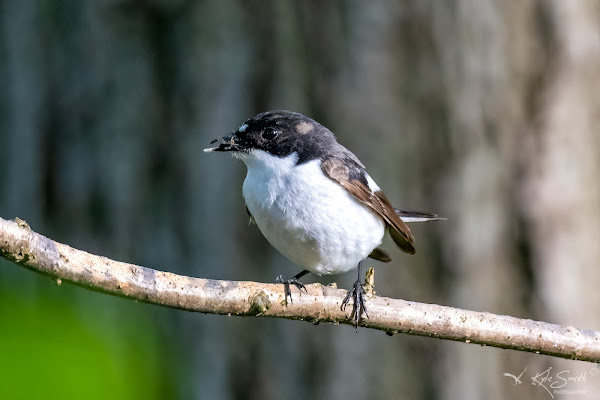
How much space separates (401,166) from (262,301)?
7.07ft

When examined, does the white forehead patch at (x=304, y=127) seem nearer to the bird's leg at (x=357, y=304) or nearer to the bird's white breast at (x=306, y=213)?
the bird's white breast at (x=306, y=213)

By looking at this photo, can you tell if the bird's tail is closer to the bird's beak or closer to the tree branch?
A: the bird's beak

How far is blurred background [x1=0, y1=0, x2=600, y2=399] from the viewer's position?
4156mm

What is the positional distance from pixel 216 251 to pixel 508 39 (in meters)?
2.29

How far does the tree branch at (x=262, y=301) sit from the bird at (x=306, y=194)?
1.52 ft

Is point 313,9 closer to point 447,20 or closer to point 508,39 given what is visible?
point 447,20

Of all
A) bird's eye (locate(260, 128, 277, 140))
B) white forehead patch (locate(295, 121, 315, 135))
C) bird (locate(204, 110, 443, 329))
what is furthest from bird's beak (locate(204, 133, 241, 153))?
white forehead patch (locate(295, 121, 315, 135))

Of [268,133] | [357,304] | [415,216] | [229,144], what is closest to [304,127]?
[268,133]

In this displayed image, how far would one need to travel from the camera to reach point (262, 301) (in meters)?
2.27

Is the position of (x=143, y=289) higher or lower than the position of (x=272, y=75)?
lower

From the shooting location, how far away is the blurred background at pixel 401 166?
13.6 ft

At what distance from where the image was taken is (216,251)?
14.9 feet

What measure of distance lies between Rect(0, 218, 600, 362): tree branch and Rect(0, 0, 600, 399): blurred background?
154 cm

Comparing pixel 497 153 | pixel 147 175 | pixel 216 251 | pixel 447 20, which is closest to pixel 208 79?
pixel 147 175
